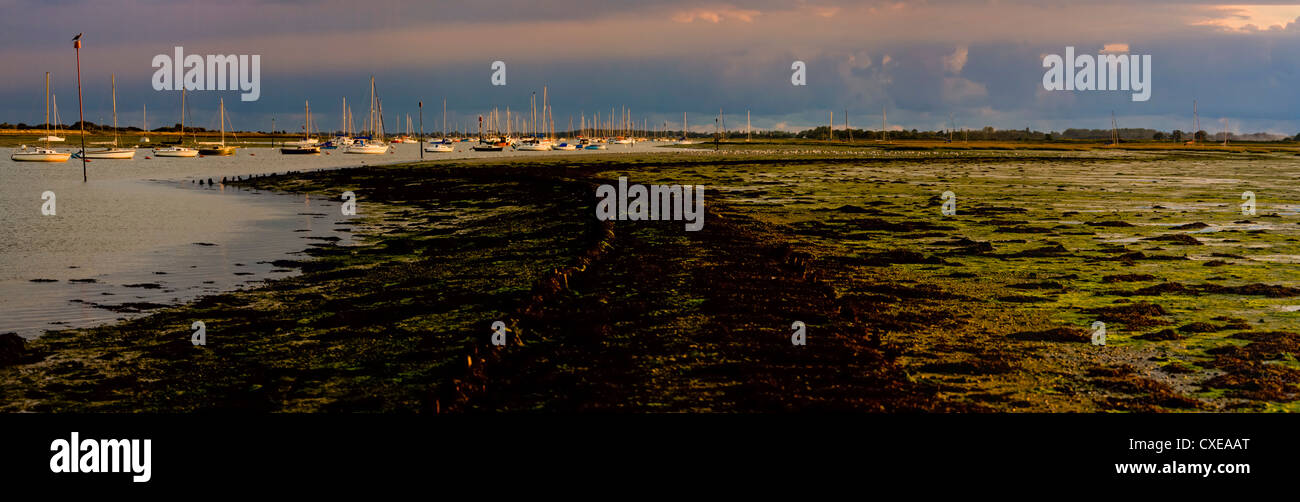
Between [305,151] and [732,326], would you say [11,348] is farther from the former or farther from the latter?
[305,151]

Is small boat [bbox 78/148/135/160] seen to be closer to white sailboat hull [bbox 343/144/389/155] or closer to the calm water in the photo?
white sailboat hull [bbox 343/144/389/155]

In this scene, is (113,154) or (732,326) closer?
(732,326)

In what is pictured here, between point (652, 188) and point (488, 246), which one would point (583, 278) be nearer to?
point (488, 246)
